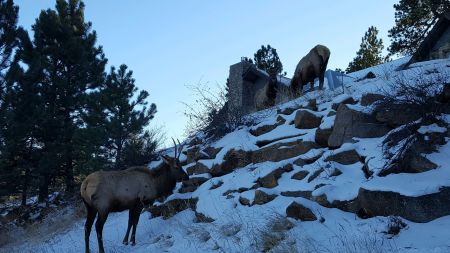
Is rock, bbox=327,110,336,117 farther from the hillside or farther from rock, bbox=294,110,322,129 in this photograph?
rock, bbox=294,110,322,129

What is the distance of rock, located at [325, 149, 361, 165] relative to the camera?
7940 mm

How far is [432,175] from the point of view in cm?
630

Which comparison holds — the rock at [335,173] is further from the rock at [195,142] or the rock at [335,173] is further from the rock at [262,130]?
the rock at [195,142]

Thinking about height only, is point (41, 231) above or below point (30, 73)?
below

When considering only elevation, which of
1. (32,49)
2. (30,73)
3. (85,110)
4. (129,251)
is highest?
(32,49)

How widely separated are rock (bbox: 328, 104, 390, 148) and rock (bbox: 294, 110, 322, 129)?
1.10m

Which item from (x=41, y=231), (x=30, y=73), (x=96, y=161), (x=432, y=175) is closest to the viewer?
(x=432, y=175)

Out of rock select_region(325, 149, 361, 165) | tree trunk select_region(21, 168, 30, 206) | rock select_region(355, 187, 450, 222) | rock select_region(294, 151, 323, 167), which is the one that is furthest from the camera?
tree trunk select_region(21, 168, 30, 206)

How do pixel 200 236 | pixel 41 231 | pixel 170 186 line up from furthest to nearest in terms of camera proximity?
pixel 41 231 → pixel 170 186 → pixel 200 236

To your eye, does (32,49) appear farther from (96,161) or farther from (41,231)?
(41,231)

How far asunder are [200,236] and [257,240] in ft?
5.41

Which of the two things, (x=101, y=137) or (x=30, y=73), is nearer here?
(x=101, y=137)

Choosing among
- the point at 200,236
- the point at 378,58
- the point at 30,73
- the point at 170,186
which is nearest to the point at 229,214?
the point at 200,236

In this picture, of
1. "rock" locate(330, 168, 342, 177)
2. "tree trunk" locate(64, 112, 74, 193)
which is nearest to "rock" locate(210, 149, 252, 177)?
"rock" locate(330, 168, 342, 177)
